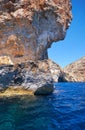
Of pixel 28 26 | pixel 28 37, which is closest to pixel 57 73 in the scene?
pixel 28 37

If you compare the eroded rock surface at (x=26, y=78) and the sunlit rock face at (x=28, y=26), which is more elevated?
the sunlit rock face at (x=28, y=26)

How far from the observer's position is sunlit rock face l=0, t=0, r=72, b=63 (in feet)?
111

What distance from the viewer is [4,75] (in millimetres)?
29797

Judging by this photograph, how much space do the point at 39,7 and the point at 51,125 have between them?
978 inches

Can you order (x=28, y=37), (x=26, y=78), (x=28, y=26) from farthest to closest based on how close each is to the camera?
(x=28, y=37), (x=28, y=26), (x=26, y=78)

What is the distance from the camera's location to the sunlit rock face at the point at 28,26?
111ft

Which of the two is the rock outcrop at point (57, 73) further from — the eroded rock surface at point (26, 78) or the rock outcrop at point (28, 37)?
the eroded rock surface at point (26, 78)

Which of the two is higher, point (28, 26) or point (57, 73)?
point (28, 26)

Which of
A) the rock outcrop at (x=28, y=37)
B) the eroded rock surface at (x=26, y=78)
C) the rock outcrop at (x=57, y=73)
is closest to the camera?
the eroded rock surface at (x=26, y=78)

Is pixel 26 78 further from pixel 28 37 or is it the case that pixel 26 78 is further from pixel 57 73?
pixel 57 73

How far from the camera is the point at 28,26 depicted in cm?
3519

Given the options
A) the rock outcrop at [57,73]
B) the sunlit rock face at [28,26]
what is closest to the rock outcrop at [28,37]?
the sunlit rock face at [28,26]

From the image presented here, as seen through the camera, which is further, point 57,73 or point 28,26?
point 57,73

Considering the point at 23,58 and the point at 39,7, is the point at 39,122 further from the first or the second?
the point at 39,7
